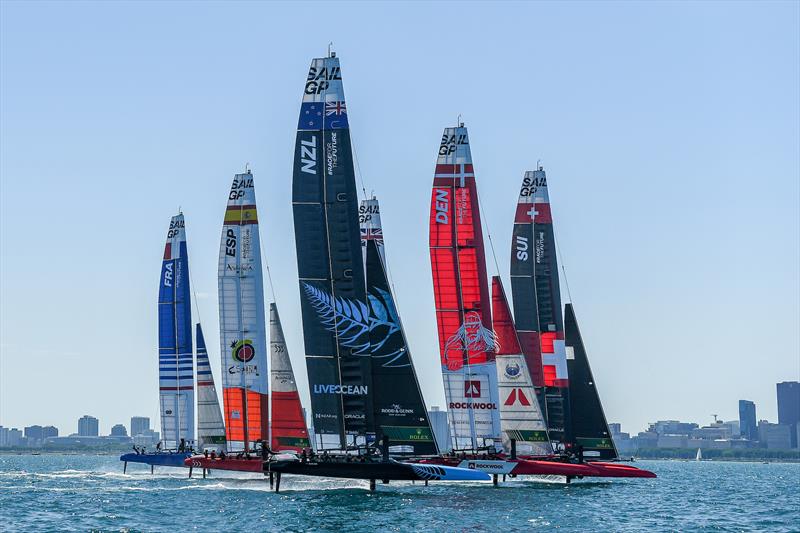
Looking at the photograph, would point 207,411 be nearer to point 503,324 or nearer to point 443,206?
point 503,324

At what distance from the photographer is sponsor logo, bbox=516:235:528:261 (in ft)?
212

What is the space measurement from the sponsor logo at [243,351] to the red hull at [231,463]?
187 inches

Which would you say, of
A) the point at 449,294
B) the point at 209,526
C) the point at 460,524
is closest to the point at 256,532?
the point at 209,526

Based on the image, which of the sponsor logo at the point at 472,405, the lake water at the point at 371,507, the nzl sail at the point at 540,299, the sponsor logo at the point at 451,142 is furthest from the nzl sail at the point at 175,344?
the sponsor logo at the point at 472,405

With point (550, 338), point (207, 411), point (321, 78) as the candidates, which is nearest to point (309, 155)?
point (321, 78)

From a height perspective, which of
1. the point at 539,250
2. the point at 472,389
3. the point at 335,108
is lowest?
the point at 472,389

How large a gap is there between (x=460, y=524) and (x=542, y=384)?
24748 mm

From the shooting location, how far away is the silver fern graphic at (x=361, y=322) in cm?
4878

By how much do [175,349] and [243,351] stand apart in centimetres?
1488

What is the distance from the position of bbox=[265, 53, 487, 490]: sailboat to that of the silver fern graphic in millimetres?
39

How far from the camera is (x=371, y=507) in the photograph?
4403 cm

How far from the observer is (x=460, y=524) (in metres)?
39.0

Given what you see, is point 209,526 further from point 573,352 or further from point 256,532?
point 573,352

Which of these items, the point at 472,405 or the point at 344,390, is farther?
the point at 472,405
